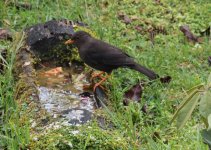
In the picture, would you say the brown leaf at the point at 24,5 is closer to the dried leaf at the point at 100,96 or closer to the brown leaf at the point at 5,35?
the brown leaf at the point at 5,35

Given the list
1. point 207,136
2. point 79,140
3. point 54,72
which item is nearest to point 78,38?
point 54,72

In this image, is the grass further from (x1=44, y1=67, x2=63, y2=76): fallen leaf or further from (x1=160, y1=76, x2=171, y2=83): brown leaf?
(x1=44, y1=67, x2=63, y2=76): fallen leaf

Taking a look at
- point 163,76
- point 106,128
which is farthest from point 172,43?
point 106,128

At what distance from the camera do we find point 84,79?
14.5 feet

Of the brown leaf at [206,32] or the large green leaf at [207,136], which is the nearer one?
the large green leaf at [207,136]

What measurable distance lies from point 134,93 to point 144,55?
101 centimetres

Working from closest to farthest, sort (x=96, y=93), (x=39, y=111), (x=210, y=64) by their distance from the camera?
(x=39, y=111) → (x=96, y=93) → (x=210, y=64)

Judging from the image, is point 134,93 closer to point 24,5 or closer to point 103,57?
point 103,57

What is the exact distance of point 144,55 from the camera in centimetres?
572

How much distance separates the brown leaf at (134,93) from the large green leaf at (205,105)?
3.50 metres

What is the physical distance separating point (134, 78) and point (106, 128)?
1926 mm

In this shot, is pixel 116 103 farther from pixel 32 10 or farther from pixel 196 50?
pixel 32 10

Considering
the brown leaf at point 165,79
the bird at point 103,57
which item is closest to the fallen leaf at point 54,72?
the bird at point 103,57

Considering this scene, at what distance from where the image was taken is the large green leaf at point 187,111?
1.12 meters
